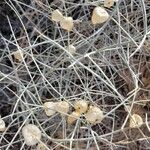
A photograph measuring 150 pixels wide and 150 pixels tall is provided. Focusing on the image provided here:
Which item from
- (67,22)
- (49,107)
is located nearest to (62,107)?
(49,107)

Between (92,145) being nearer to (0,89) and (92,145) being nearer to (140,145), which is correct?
(140,145)

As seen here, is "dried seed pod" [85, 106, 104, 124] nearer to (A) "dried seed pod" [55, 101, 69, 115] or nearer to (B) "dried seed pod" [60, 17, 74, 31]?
(A) "dried seed pod" [55, 101, 69, 115]

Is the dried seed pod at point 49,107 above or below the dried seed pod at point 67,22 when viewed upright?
below

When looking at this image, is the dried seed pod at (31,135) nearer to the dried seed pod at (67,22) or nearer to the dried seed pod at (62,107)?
the dried seed pod at (62,107)

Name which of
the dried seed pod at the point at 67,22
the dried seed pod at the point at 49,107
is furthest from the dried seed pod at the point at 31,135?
the dried seed pod at the point at 67,22

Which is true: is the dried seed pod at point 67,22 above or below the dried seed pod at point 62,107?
above

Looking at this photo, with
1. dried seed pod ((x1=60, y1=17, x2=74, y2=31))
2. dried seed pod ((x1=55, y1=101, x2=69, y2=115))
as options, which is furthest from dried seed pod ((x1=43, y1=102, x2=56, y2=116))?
dried seed pod ((x1=60, y1=17, x2=74, y2=31))

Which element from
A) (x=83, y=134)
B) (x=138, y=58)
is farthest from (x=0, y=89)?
(x=138, y=58)

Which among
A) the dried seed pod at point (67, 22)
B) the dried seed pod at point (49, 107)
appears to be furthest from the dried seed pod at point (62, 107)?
the dried seed pod at point (67, 22)

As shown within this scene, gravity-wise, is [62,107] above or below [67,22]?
below

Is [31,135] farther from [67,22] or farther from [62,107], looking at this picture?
[67,22]

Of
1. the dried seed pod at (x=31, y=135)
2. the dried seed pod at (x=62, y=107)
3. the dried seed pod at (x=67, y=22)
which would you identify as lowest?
the dried seed pod at (x=31, y=135)
